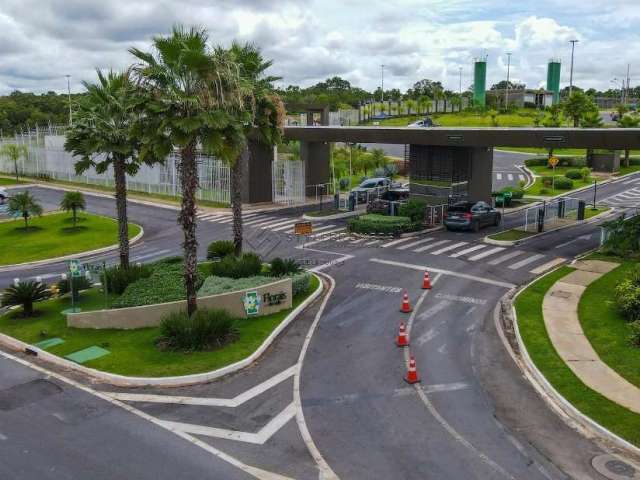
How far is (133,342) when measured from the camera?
20.0m

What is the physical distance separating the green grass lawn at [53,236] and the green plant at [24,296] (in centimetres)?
Answer: 1154

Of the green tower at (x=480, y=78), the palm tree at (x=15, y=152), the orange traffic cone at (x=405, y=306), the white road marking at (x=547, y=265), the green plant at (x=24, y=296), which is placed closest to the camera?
the orange traffic cone at (x=405, y=306)

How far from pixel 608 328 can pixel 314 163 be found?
36964 mm

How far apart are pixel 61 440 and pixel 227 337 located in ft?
22.9

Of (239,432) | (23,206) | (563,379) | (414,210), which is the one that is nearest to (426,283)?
(563,379)

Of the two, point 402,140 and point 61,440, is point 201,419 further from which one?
point 402,140

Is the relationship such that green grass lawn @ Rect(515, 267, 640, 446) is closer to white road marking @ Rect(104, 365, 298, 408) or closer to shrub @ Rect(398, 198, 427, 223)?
white road marking @ Rect(104, 365, 298, 408)

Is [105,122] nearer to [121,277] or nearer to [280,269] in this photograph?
[121,277]

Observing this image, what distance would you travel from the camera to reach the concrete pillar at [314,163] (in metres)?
53.5

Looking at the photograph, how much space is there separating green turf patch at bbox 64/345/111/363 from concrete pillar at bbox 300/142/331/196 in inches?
1412

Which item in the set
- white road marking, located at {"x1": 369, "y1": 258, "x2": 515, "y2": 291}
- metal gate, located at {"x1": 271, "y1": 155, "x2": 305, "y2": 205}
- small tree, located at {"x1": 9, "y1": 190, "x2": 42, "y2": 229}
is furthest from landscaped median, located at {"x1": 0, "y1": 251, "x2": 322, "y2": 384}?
metal gate, located at {"x1": 271, "y1": 155, "x2": 305, "y2": 205}

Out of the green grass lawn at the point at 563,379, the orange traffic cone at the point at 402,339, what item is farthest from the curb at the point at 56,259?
the green grass lawn at the point at 563,379

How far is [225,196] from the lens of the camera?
168ft

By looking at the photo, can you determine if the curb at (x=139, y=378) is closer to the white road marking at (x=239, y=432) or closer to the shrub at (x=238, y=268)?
the white road marking at (x=239, y=432)
